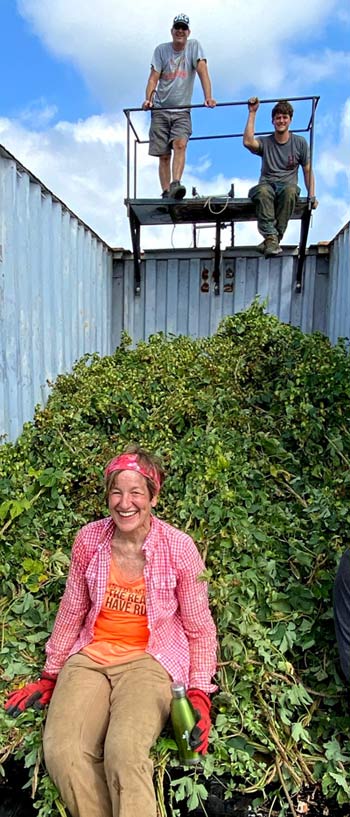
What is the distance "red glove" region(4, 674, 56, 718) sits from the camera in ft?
7.40

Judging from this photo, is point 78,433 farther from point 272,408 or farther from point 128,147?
point 128,147

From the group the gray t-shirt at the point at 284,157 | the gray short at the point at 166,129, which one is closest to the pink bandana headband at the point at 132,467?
the gray t-shirt at the point at 284,157

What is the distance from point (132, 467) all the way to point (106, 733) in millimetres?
1020

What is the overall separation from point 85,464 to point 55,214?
2422 millimetres

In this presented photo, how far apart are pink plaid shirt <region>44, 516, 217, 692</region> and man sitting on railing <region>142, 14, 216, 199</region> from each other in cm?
459

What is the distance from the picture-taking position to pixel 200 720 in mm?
2086

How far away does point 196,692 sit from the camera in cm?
220

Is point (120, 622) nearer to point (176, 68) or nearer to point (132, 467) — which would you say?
point (132, 467)

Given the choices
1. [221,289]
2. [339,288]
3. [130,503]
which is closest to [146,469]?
[130,503]

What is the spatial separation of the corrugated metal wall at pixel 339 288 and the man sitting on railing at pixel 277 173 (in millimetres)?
599

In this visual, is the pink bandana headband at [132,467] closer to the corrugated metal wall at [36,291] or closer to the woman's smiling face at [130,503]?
the woman's smiling face at [130,503]

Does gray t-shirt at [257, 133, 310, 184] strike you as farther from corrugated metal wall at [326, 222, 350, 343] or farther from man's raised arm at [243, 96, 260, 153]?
corrugated metal wall at [326, 222, 350, 343]

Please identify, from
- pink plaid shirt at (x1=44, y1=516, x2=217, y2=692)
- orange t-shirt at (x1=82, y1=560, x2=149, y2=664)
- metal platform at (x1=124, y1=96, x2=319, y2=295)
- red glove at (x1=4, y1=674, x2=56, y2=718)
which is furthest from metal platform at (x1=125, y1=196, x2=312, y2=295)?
red glove at (x1=4, y1=674, x2=56, y2=718)

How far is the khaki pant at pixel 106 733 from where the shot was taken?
184cm
